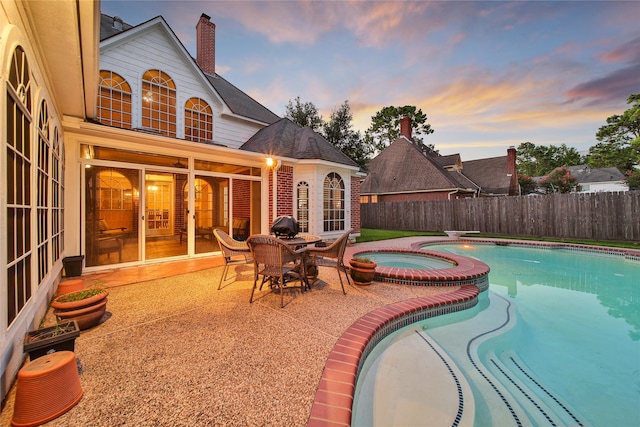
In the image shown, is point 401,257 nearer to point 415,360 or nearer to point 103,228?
point 415,360

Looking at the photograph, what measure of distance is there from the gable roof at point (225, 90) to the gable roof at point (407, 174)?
460 inches

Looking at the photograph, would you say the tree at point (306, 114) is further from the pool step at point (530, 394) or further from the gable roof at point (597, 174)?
the gable roof at point (597, 174)

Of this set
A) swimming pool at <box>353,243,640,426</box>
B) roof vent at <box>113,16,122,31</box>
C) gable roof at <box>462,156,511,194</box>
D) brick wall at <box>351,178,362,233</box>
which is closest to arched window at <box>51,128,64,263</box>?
swimming pool at <box>353,243,640,426</box>

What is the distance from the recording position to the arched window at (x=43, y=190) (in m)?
3.10

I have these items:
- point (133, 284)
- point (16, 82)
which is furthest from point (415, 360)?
point (133, 284)

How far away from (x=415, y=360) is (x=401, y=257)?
613 centimetres

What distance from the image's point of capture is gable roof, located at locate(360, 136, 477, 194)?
1920cm

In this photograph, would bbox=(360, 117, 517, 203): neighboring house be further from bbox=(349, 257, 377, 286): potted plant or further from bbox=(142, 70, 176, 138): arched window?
bbox=(349, 257, 377, 286): potted plant

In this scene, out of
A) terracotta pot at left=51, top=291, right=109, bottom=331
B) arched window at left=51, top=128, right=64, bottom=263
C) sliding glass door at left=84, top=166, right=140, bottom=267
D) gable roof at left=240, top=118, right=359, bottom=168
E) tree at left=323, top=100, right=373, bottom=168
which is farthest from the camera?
tree at left=323, top=100, right=373, bottom=168

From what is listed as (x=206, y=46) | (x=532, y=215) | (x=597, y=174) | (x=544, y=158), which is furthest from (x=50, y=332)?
(x=544, y=158)

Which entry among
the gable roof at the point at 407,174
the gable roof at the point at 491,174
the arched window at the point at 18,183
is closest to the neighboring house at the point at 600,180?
the gable roof at the point at 491,174

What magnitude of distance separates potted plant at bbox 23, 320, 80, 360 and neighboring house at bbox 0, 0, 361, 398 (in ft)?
0.39

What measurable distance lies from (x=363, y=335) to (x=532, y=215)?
1460cm

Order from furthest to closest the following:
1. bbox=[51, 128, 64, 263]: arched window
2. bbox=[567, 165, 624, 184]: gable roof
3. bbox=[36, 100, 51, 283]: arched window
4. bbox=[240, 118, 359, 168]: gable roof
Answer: bbox=[567, 165, 624, 184]: gable roof, bbox=[240, 118, 359, 168]: gable roof, bbox=[51, 128, 64, 263]: arched window, bbox=[36, 100, 51, 283]: arched window
